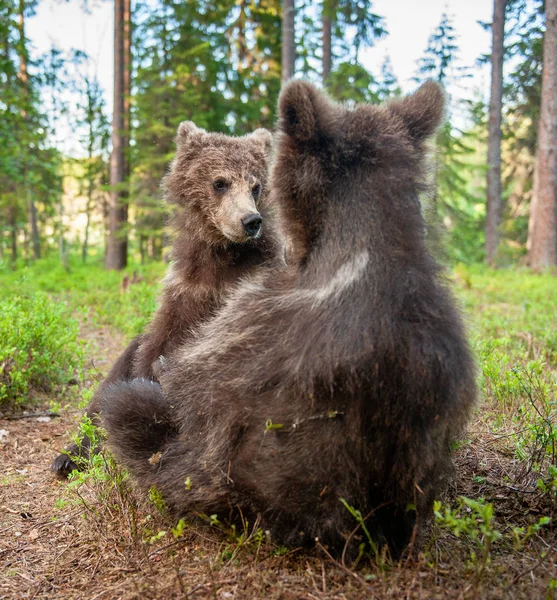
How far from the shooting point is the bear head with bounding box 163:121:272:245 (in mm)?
4426

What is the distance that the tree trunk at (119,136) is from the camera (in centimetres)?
1762

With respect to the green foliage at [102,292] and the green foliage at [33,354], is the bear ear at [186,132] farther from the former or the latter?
the green foliage at [102,292]

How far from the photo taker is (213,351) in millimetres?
2508

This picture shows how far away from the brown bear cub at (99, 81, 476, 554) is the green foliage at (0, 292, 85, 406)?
3.06 meters

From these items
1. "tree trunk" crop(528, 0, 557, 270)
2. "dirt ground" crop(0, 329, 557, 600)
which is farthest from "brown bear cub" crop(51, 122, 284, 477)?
"tree trunk" crop(528, 0, 557, 270)

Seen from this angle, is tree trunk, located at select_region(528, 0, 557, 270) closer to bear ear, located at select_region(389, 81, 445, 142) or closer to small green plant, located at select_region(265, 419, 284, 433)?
bear ear, located at select_region(389, 81, 445, 142)

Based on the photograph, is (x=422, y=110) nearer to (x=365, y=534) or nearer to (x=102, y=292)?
(x=365, y=534)

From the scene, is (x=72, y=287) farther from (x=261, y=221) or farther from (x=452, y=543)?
(x=452, y=543)

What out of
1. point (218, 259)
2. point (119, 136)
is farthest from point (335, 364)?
point (119, 136)

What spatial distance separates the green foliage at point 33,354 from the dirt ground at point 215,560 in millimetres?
1639

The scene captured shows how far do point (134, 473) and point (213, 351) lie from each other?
84 centimetres

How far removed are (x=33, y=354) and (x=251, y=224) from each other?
262cm

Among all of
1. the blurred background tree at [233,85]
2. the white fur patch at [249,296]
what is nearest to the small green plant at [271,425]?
the white fur patch at [249,296]

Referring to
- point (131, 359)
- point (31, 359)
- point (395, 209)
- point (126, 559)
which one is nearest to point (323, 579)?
point (126, 559)
